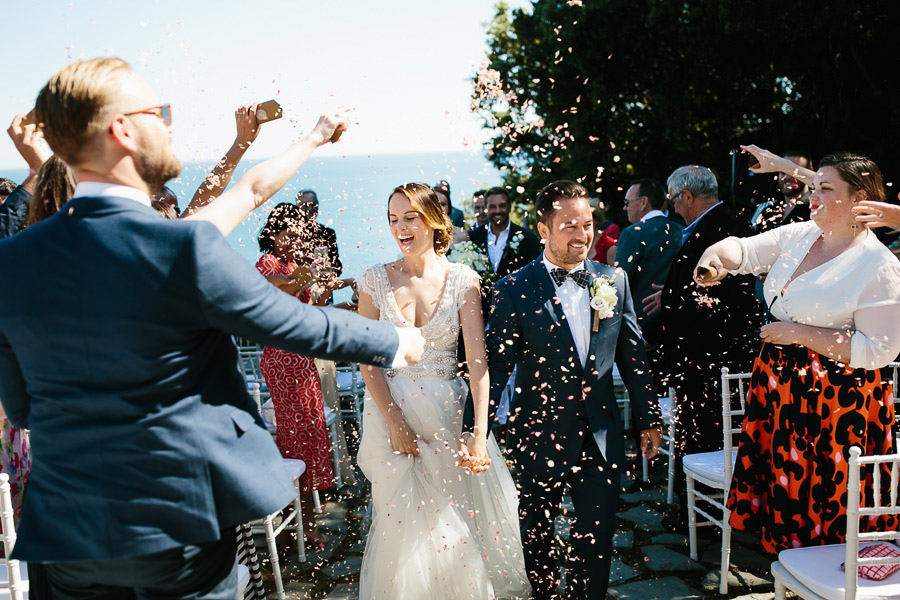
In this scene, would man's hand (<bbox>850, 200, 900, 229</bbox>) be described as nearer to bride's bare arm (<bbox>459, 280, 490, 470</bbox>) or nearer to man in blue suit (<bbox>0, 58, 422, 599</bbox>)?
bride's bare arm (<bbox>459, 280, 490, 470</bbox>)

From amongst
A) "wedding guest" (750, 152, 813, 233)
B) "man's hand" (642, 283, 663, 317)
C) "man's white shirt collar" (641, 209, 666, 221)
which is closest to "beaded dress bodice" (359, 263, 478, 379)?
"man's hand" (642, 283, 663, 317)

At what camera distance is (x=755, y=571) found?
3979 mm

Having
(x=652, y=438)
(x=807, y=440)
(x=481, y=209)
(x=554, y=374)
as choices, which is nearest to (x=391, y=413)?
(x=554, y=374)

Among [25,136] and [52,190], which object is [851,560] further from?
[25,136]

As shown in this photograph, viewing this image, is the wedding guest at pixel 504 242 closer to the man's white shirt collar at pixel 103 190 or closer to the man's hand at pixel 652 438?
the man's hand at pixel 652 438

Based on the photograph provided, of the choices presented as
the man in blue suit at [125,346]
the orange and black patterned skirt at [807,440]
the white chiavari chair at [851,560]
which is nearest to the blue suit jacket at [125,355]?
the man in blue suit at [125,346]

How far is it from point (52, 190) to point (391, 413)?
1873 millimetres

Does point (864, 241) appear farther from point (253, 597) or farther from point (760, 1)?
point (760, 1)

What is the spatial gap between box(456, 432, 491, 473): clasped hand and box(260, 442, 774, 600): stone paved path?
1.08 meters

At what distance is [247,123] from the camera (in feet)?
7.36

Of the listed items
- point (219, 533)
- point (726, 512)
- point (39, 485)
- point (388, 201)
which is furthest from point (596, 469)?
point (39, 485)

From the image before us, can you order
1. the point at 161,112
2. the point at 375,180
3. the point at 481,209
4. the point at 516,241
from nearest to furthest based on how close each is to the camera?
the point at 161,112, the point at 375,180, the point at 516,241, the point at 481,209

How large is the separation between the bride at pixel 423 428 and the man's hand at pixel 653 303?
6.52 ft

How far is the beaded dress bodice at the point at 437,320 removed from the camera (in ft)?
11.7
